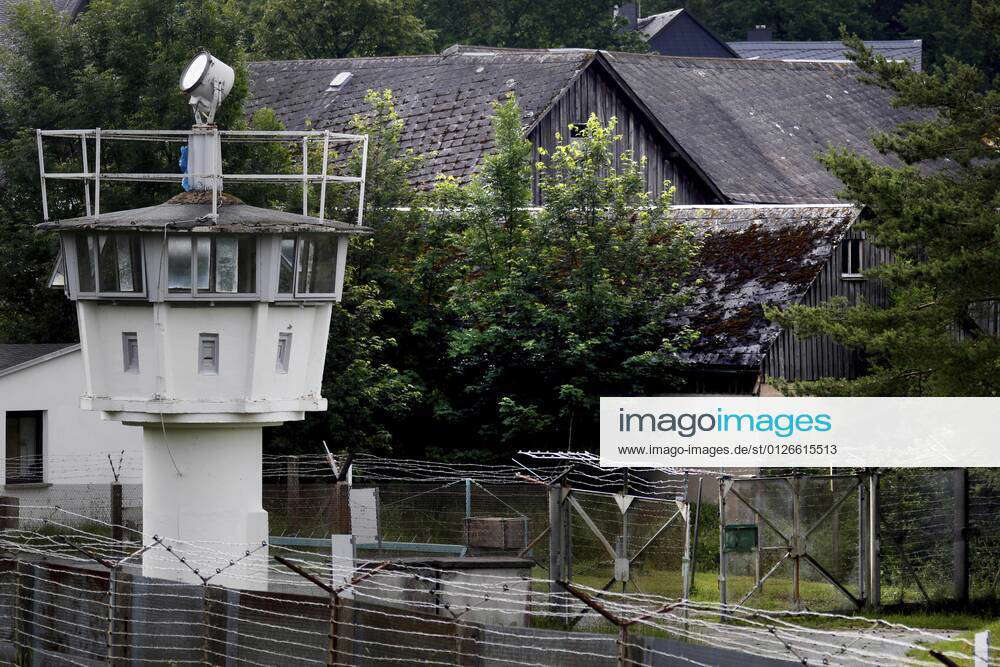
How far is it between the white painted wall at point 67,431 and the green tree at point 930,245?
1075 cm

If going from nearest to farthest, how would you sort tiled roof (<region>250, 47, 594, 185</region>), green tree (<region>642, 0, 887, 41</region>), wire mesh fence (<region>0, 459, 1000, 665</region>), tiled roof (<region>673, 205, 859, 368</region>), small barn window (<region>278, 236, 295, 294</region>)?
1. wire mesh fence (<region>0, 459, 1000, 665</region>)
2. small barn window (<region>278, 236, 295, 294</region>)
3. tiled roof (<region>673, 205, 859, 368</region>)
4. tiled roof (<region>250, 47, 594, 185</region>)
5. green tree (<region>642, 0, 887, 41</region>)

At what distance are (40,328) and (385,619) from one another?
19582mm

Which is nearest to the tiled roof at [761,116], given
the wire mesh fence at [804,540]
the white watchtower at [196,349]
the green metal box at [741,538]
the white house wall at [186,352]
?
the wire mesh fence at [804,540]

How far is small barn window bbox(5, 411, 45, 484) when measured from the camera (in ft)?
85.9

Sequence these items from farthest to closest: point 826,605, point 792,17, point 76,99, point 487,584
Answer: point 792,17, point 76,99, point 826,605, point 487,584

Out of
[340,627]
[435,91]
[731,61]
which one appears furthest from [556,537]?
[731,61]

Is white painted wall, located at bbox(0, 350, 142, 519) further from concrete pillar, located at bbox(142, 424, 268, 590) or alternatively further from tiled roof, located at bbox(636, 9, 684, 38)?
tiled roof, located at bbox(636, 9, 684, 38)

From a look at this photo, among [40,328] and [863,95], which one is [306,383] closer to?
[40,328]

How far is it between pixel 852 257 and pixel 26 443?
49.2 ft

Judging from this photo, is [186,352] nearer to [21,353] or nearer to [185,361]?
[185,361]

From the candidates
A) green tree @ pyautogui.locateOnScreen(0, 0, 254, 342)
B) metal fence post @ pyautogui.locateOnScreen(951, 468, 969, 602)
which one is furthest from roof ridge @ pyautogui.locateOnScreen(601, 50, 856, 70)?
metal fence post @ pyautogui.locateOnScreen(951, 468, 969, 602)

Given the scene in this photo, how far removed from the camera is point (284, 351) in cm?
1834

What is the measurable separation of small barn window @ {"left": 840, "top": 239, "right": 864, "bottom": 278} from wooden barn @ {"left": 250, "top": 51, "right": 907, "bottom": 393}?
0.03m

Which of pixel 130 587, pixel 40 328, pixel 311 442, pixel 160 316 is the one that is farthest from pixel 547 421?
pixel 130 587
